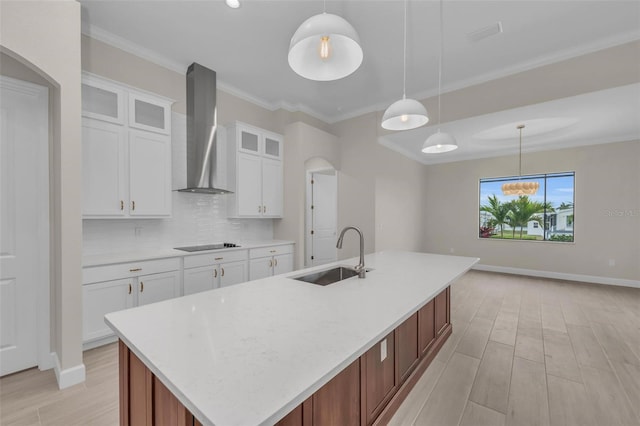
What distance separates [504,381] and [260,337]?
219cm

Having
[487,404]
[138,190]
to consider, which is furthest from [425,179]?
[138,190]

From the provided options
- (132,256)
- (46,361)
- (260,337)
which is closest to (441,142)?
(260,337)

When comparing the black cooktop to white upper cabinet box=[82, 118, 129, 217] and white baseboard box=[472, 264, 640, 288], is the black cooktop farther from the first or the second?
white baseboard box=[472, 264, 640, 288]

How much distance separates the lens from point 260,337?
97cm

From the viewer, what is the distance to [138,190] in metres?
2.88

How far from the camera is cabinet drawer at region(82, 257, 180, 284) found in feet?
7.81

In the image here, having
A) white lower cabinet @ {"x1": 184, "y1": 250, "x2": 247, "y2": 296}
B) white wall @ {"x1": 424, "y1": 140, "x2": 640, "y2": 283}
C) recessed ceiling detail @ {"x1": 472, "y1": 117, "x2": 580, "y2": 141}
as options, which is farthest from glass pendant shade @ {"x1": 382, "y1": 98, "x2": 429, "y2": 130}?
white wall @ {"x1": 424, "y1": 140, "x2": 640, "y2": 283}

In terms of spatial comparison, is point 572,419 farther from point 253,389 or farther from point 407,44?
point 407,44

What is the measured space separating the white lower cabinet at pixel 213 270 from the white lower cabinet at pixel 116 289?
198 millimetres

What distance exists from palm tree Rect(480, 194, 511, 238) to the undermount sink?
5.59m

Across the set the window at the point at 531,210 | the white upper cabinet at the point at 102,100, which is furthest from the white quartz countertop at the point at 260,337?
the window at the point at 531,210

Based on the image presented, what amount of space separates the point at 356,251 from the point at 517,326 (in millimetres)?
2618

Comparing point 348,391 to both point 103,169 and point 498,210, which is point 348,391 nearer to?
point 103,169

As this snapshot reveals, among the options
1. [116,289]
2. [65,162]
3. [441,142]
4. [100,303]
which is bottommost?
[100,303]
